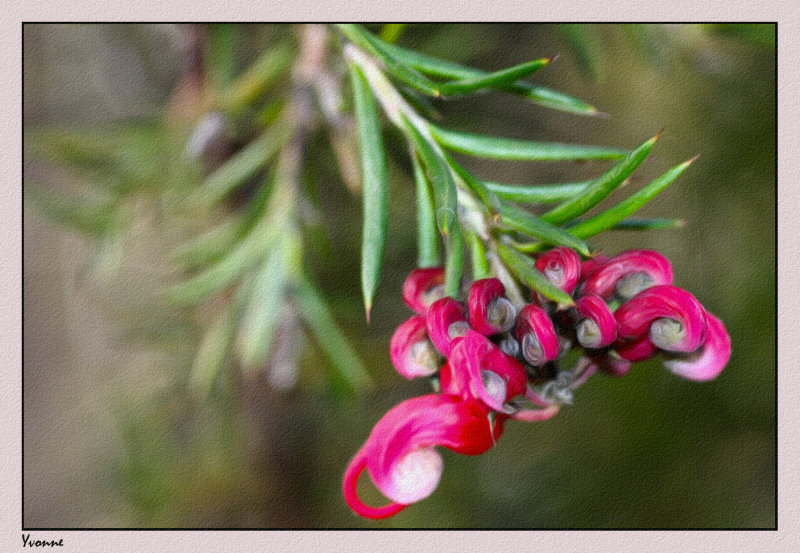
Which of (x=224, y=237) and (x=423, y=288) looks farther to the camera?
(x=224, y=237)

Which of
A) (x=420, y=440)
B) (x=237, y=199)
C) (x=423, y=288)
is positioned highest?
(x=237, y=199)

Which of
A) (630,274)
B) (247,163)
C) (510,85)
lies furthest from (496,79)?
(247,163)

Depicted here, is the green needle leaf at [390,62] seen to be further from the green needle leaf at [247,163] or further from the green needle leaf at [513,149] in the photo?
the green needle leaf at [247,163]

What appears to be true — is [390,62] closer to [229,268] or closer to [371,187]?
[371,187]

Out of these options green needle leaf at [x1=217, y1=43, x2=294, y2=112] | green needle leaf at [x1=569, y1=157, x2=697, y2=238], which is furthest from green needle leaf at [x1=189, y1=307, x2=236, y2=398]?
green needle leaf at [x1=569, y1=157, x2=697, y2=238]

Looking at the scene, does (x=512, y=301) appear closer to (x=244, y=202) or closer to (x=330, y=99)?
(x=330, y=99)

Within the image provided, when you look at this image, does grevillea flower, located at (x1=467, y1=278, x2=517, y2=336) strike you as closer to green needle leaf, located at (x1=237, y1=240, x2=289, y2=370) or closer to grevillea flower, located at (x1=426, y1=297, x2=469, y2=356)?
grevillea flower, located at (x1=426, y1=297, x2=469, y2=356)
